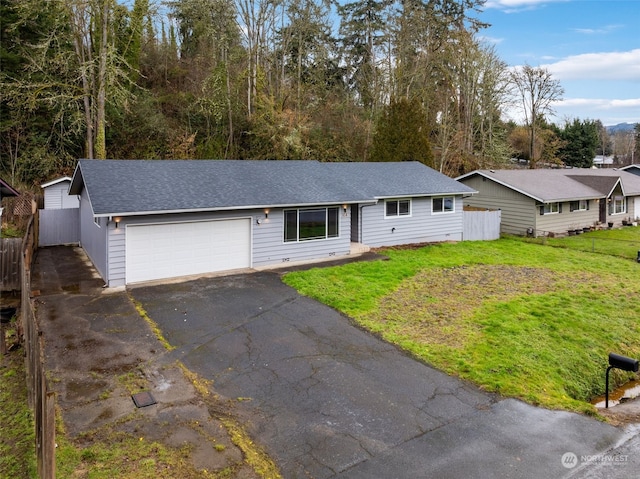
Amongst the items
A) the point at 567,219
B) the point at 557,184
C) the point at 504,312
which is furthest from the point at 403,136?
the point at 504,312

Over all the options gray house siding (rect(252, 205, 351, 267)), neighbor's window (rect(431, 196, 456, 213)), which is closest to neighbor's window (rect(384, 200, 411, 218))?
neighbor's window (rect(431, 196, 456, 213))

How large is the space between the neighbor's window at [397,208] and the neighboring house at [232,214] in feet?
0.14

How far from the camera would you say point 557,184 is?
2620 cm

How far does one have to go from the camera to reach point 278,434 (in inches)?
230

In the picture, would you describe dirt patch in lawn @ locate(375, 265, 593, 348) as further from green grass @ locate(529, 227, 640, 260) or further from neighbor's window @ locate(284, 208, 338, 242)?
green grass @ locate(529, 227, 640, 260)

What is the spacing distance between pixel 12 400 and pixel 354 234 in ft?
44.3

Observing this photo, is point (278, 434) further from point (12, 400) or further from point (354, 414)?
point (12, 400)

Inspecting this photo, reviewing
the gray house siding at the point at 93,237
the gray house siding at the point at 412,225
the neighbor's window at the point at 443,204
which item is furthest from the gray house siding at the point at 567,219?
the gray house siding at the point at 93,237

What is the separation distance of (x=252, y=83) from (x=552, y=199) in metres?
18.6

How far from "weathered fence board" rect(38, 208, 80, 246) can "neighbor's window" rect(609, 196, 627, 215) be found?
96.3 ft

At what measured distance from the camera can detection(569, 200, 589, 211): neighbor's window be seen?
25078 mm

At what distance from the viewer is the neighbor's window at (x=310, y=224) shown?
51.1 ft

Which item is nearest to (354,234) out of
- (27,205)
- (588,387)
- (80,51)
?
(588,387)

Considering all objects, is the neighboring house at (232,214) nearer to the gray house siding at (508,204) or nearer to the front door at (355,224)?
the front door at (355,224)
